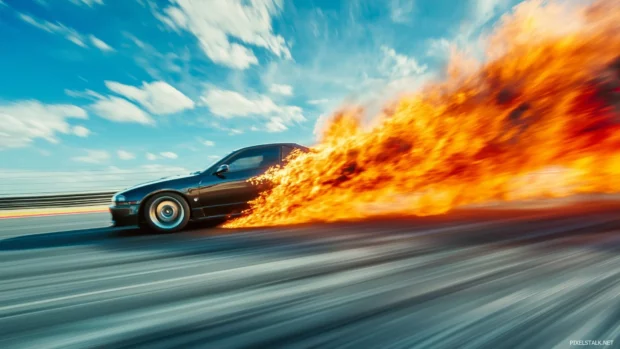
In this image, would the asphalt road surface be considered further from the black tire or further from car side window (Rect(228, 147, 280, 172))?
car side window (Rect(228, 147, 280, 172))

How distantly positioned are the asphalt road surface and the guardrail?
Result: 12117 millimetres

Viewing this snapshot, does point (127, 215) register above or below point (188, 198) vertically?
below

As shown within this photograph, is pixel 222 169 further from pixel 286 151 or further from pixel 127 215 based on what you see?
pixel 127 215

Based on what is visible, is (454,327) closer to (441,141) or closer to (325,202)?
(325,202)

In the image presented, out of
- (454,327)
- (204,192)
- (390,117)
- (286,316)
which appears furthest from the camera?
(390,117)

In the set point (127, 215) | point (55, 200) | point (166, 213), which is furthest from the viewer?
point (55, 200)

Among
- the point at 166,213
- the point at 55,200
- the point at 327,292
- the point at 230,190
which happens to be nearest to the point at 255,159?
the point at 230,190

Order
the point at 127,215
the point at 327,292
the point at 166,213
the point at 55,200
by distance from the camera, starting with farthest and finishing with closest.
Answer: the point at 55,200, the point at 166,213, the point at 127,215, the point at 327,292

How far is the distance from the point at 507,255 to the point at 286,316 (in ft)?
7.33

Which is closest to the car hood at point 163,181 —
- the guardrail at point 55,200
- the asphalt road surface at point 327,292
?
the asphalt road surface at point 327,292

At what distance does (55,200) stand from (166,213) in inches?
477

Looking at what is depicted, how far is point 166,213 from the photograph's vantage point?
574 cm

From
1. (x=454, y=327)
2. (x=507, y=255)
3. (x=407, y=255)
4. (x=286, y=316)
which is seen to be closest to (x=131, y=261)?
(x=286, y=316)

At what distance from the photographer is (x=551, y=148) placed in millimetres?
6414
